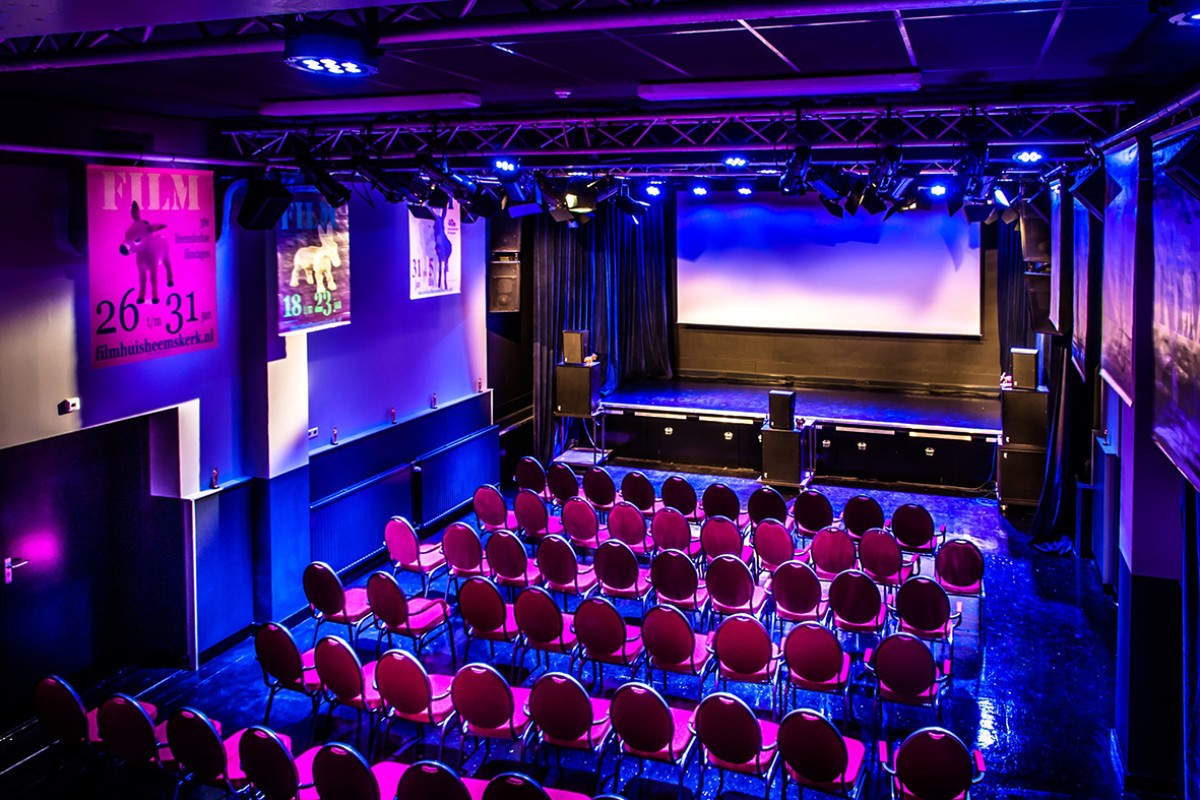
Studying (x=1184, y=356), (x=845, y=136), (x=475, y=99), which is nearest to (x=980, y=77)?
(x=845, y=136)

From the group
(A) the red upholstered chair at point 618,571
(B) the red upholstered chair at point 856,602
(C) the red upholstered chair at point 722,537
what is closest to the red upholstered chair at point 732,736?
(B) the red upholstered chair at point 856,602

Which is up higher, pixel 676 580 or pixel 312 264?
pixel 312 264

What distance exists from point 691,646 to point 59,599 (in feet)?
16.5

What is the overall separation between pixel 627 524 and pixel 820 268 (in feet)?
25.2

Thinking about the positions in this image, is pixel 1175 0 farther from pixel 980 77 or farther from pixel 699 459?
pixel 699 459

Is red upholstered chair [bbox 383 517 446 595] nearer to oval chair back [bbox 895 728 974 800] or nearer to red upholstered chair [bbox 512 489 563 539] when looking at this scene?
red upholstered chair [bbox 512 489 563 539]

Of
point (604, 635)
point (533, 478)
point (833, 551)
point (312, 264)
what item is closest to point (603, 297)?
point (533, 478)

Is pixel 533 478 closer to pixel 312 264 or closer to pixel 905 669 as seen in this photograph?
pixel 312 264

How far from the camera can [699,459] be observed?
1399 cm

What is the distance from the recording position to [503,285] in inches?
505

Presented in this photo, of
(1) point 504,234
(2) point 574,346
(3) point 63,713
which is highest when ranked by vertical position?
(1) point 504,234

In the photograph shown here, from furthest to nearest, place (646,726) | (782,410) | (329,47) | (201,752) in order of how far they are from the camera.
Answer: (782,410), (646,726), (201,752), (329,47)

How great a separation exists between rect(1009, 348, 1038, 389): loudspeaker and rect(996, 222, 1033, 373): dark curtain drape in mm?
2807

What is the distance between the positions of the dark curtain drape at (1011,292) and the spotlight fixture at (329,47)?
12.1 m
